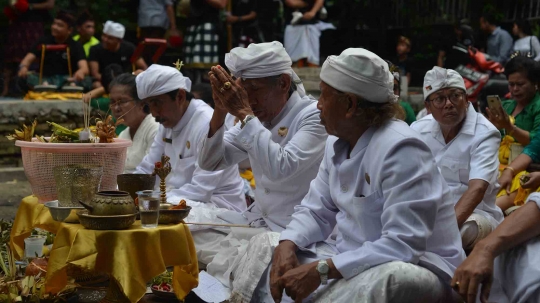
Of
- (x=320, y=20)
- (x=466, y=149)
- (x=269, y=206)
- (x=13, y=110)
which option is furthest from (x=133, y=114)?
(x=320, y=20)

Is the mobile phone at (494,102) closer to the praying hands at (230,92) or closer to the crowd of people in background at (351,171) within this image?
the crowd of people in background at (351,171)

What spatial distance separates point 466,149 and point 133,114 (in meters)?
2.99

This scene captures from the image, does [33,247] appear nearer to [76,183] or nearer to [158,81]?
[76,183]

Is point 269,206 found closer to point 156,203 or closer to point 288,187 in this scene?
point 288,187

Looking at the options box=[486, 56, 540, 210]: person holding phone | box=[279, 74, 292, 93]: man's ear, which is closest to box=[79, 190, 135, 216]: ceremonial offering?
box=[279, 74, 292, 93]: man's ear

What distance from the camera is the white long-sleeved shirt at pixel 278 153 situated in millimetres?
4504

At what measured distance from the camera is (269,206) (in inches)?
193

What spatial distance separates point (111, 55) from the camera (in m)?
11.6

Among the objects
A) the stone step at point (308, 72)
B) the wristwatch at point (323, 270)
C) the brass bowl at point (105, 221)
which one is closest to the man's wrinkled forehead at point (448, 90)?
Result: the wristwatch at point (323, 270)

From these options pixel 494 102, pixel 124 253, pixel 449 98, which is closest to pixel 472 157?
pixel 449 98

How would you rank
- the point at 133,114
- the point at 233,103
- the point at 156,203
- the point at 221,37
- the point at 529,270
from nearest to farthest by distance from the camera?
the point at 529,270 → the point at 156,203 → the point at 233,103 → the point at 133,114 → the point at 221,37

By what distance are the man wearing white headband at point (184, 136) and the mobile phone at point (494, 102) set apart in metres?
2.06

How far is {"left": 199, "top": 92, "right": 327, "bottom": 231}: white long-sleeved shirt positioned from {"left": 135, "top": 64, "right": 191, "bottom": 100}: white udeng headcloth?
0.95 meters

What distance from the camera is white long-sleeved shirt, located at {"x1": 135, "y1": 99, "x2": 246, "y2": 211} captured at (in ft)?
18.6
